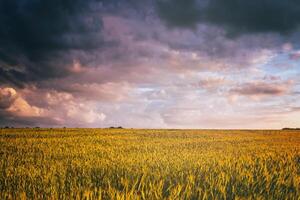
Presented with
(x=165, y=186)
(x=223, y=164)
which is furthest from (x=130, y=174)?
(x=223, y=164)

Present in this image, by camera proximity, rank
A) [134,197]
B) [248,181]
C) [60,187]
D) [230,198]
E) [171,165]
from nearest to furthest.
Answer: [134,197] → [230,198] → [60,187] → [248,181] → [171,165]

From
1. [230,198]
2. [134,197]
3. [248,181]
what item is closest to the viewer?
[134,197]

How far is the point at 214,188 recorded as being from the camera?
5070 mm

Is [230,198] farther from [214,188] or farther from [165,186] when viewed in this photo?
[165,186]

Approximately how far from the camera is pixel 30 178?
5.96 meters

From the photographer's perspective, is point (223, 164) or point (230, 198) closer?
point (230, 198)


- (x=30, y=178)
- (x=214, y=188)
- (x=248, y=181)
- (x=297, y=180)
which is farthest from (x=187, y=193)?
(x=30, y=178)

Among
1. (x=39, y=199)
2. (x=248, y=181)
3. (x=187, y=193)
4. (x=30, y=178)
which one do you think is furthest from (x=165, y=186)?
(x=30, y=178)

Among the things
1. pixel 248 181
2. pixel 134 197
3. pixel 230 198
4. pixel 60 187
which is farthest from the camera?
pixel 248 181

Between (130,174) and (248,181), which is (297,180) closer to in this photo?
(248,181)

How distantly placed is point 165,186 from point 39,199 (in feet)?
6.61

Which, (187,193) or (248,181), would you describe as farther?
(248,181)

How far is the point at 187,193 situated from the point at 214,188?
75 cm

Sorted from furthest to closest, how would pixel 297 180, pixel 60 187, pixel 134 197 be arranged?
pixel 297 180 < pixel 60 187 < pixel 134 197
